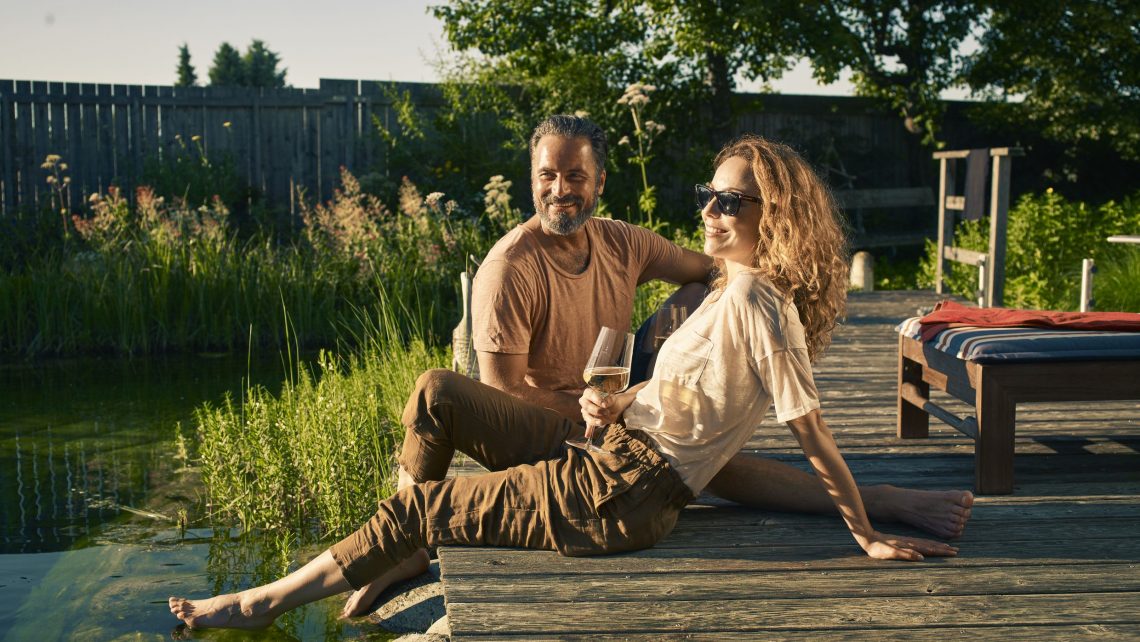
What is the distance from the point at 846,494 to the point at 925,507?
17.3 inches

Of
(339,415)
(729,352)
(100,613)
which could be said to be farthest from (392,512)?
(339,415)

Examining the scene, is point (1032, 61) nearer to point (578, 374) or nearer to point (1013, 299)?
point (1013, 299)

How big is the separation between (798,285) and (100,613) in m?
2.48

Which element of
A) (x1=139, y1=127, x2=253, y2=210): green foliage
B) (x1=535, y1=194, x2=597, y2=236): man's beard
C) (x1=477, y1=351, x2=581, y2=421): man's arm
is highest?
(x1=139, y1=127, x2=253, y2=210): green foliage

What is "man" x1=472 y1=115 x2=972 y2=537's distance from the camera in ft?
10.4

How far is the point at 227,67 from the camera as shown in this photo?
50750mm

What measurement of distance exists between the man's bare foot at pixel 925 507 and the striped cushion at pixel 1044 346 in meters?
0.56

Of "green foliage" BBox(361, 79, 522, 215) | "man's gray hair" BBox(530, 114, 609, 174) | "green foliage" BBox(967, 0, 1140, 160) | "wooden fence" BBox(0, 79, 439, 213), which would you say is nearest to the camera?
"man's gray hair" BBox(530, 114, 609, 174)

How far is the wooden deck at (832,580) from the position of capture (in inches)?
93.2

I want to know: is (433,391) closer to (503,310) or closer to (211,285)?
(503,310)

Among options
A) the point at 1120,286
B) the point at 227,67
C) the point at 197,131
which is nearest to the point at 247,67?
the point at 227,67

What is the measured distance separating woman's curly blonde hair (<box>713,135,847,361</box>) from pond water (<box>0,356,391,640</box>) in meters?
1.59

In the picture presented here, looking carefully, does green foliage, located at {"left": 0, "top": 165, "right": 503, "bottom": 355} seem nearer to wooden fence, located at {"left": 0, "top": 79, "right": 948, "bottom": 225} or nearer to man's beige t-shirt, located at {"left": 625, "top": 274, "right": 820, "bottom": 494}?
wooden fence, located at {"left": 0, "top": 79, "right": 948, "bottom": 225}

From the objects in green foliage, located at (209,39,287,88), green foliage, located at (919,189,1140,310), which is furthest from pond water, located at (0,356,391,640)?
green foliage, located at (209,39,287,88)
